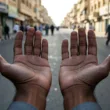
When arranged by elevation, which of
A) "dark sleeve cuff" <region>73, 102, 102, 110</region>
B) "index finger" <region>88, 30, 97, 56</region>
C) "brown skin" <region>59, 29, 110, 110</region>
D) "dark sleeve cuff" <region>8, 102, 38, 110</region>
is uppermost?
"index finger" <region>88, 30, 97, 56</region>

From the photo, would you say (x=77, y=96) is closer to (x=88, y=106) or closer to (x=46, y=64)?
(x=88, y=106)

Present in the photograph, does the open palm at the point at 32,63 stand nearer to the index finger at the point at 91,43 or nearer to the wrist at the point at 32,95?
the wrist at the point at 32,95

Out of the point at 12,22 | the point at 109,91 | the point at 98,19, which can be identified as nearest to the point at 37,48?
the point at 109,91

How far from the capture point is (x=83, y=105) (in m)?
2.25

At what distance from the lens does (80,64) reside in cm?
269

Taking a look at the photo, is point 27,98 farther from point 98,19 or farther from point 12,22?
point 98,19

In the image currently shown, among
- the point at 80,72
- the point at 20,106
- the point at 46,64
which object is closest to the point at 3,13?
the point at 46,64

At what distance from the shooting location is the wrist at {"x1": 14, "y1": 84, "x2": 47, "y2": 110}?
7.66 feet

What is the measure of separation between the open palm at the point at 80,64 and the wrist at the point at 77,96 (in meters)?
0.04

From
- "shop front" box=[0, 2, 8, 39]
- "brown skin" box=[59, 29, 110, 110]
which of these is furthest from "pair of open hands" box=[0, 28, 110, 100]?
"shop front" box=[0, 2, 8, 39]

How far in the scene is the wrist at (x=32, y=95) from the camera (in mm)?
2336

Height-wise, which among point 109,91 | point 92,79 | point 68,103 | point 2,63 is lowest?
point 109,91

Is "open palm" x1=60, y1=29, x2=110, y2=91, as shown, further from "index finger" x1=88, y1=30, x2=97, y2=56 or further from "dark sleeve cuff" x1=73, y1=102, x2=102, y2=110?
"dark sleeve cuff" x1=73, y1=102, x2=102, y2=110

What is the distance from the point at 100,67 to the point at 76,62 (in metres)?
0.45
